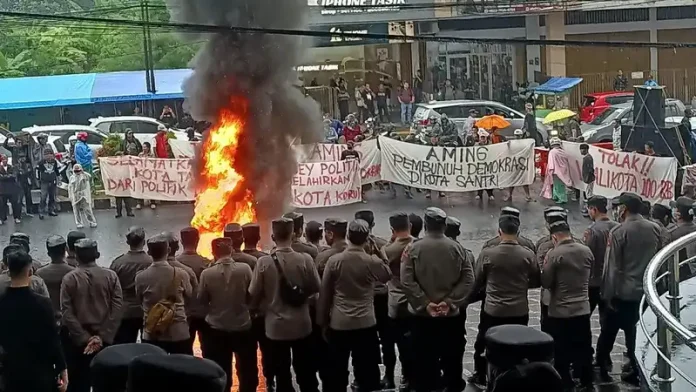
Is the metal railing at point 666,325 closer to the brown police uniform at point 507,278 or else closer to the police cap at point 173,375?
the brown police uniform at point 507,278

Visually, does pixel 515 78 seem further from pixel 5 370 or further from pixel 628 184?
pixel 5 370

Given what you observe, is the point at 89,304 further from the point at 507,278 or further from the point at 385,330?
the point at 507,278

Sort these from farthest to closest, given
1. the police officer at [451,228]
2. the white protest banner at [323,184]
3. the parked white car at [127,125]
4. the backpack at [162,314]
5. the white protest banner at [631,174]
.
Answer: the parked white car at [127,125]
the white protest banner at [323,184]
the white protest banner at [631,174]
the police officer at [451,228]
the backpack at [162,314]

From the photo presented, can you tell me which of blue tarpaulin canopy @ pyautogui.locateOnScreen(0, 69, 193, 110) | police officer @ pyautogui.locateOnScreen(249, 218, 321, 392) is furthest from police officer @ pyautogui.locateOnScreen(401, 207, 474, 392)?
blue tarpaulin canopy @ pyautogui.locateOnScreen(0, 69, 193, 110)

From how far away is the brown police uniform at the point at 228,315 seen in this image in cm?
812

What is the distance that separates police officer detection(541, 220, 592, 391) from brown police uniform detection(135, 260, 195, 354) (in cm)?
300

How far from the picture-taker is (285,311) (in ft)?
26.9

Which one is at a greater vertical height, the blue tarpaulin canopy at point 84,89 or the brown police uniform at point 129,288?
the blue tarpaulin canopy at point 84,89

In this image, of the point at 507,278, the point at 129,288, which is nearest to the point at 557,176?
the point at 507,278

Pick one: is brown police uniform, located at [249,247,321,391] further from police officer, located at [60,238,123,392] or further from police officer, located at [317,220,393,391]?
police officer, located at [60,238,123,392]

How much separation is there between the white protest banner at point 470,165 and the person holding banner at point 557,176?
36 centimetres

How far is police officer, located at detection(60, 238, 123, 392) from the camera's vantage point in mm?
7785

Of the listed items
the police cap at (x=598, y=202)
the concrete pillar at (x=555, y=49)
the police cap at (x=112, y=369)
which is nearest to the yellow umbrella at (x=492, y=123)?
the concrete pillar at (x=555, y=49)

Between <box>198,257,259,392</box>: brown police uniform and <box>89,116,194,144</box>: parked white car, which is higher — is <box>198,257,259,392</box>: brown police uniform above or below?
below
